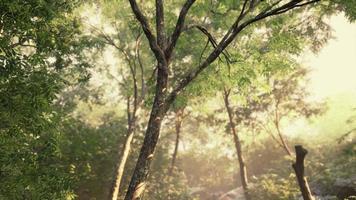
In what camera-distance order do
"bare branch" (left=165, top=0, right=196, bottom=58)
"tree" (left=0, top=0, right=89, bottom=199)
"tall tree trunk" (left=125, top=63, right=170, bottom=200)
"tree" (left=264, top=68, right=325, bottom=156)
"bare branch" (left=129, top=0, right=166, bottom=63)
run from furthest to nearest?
1. "tree" (left=264, top=68, right=325, bottom=156)
2. "bare branch" (left=165, top=0, right=196, bottom=58)
3. "bare branch" (left=129, top=0, right=166, bottom=63)
4. "tall tree trunk" (left=125, top=63, right=170, bottom=200)
5. "tree" (left=0, top=0, right=89, bottom=199)

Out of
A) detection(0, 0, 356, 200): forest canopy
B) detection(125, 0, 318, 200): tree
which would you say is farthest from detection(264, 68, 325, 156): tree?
detection(125, 0, 318, 200): tree

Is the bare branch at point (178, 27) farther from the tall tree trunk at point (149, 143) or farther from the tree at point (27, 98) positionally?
the tree at point (27, 98)

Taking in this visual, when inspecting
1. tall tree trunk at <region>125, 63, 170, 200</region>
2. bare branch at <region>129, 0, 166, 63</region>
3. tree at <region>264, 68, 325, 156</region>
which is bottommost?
tall tree trunk at <region>125, 63, 170, 200</region>

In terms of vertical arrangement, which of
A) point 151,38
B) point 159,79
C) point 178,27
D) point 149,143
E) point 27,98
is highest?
point 178,27

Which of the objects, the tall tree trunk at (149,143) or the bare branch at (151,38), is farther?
the bare branch at (151,38)

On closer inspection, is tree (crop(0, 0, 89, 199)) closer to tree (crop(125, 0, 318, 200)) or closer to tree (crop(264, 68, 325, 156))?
tree (crop(125, 0, 318, 200))

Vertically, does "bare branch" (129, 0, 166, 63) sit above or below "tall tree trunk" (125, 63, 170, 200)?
above

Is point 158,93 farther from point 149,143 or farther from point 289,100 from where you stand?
point 289,100

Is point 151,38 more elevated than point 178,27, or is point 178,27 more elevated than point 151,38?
point 178,27

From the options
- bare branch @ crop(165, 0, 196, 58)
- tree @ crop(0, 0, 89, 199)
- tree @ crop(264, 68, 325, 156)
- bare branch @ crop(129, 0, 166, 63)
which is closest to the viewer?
tree @ crop(0, 0, 89, 199)

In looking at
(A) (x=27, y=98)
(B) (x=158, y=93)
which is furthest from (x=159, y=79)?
(A) (x=27, y=98)

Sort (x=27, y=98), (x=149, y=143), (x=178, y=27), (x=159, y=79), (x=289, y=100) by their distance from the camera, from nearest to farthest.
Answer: (x=27, y=98), (x=149, y=143), (x=159, y=79), (x=178, y=27), (x=289, y=100)

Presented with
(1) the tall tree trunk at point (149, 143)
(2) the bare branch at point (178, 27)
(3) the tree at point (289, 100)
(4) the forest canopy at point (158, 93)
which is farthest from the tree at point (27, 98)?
(3) the tree at point (289, 100)

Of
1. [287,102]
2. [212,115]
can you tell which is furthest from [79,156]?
[287,102]
